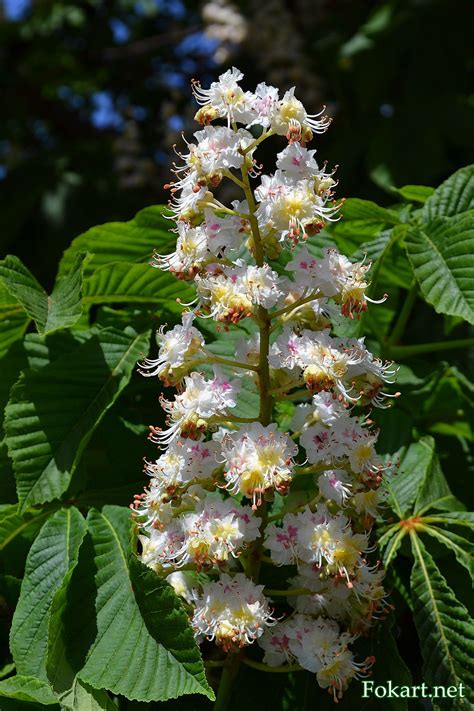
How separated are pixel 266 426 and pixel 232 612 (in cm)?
23

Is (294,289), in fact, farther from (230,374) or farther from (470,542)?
(470,542)

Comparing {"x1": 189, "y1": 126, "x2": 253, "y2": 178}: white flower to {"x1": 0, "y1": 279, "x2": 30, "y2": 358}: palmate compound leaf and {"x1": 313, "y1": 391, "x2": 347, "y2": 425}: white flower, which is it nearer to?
{"x1": 313, "y1": 391, "x2": 347, "y2": 425}: white flower

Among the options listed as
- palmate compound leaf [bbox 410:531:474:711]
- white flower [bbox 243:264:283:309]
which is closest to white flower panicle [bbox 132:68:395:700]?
white flower [bbox 243:264:283:309]

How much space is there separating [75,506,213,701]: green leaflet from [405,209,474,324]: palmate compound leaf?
576 millimetres

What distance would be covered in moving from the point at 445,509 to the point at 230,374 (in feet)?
1.32

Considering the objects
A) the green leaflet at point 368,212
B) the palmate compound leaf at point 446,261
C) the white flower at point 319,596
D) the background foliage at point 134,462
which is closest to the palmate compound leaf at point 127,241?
the background foliage at point 134,462

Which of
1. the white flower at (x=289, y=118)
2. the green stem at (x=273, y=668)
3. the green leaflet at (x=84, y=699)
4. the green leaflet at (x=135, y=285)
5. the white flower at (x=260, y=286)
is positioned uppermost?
the white flower at (x=289, y=118)

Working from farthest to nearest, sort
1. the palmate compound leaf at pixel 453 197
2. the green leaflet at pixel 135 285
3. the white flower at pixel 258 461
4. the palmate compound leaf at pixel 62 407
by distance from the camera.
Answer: the palmate compound leaf at pixel 453 197, the green leaflet at pixel 135 285, the palmate compound leaf at pixel 62 407, the white flower at pixel 258 461

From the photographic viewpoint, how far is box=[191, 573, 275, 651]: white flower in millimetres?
1104

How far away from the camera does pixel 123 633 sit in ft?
3.89

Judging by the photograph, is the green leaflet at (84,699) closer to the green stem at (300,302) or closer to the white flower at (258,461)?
the white flower at (258,461)

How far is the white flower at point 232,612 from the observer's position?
1.10 m

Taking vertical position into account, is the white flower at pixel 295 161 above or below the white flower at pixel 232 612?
above

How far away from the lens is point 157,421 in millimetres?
1512
